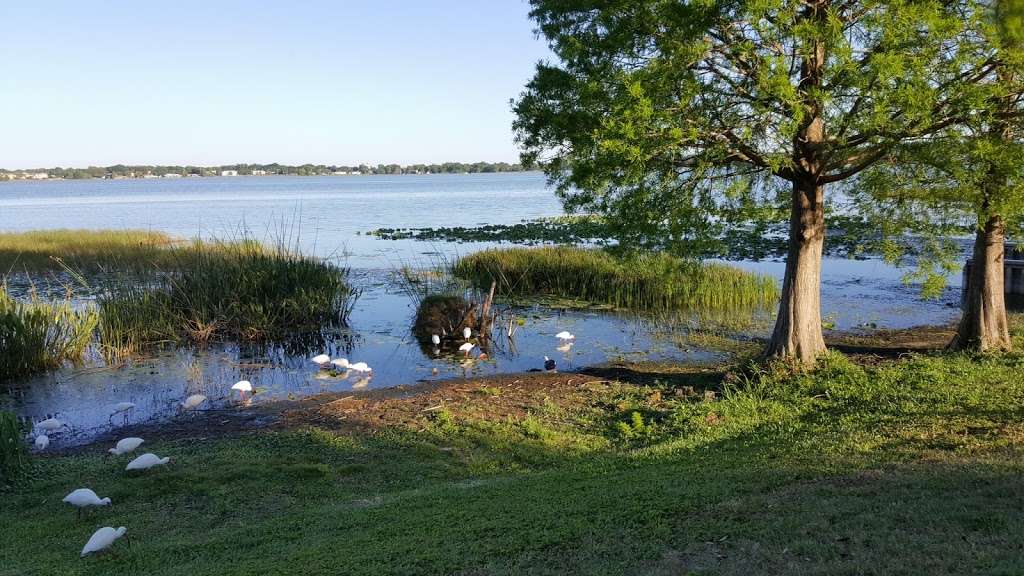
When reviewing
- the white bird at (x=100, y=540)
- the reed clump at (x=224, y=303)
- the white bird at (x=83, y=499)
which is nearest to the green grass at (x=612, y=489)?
the white bird at (x=100, y=540)

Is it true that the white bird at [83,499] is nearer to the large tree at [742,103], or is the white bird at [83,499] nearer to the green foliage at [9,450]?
the green foliage at [9,450]

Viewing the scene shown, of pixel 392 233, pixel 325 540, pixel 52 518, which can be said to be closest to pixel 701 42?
pixel 325 540

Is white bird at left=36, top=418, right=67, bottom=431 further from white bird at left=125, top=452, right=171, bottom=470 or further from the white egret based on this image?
white bird at left=125, top=452, right=171, bottom=470

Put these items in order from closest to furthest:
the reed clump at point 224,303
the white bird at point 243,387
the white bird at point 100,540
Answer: the white bird at point 100,540 → the white bird at point 243,387 → the reed clump at point 224,303

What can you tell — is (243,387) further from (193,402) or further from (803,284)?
(803,284)

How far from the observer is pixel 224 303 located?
56.5 feet

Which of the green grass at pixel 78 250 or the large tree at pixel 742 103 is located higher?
the large tree at pixel 742 103

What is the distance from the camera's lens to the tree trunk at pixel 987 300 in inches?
442

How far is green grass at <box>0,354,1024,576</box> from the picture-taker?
4898mm

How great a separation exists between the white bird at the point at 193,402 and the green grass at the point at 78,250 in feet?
37.8

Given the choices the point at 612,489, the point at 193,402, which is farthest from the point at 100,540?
the point at 193,402

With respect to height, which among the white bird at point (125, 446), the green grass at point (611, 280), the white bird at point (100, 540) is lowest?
the white bird at point (125, 446)

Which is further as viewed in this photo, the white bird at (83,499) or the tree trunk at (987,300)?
the tree trunk at (987,300)

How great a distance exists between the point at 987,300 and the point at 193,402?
12.2m
